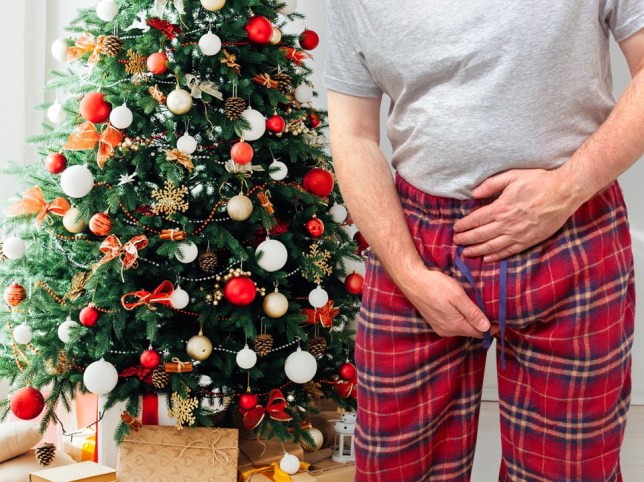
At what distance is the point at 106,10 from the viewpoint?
1788 mm

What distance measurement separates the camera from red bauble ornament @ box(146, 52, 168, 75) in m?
1.72

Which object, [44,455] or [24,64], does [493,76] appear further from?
[24,64]

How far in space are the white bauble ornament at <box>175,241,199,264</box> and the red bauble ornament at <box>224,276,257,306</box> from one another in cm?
12

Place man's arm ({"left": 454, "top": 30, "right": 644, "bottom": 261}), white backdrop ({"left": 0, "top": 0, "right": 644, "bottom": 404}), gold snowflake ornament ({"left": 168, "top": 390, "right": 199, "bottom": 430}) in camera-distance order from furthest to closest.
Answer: white backdrop ({"left": 0, "top": 0, "right": 644, "bottom": 404})
gold snowflake ornament ({"left": 168, "top": 390, "right": 199, "bottom": 430})
man's arm ({"left": 454, "top": 30, "right": 644, "bottom": 261})

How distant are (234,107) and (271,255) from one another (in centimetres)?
39

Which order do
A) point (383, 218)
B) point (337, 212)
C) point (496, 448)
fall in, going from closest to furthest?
point (383, 218) < point (337, 212) < point (496, 448)

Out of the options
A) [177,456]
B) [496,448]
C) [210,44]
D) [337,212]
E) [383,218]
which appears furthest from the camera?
[496,448]

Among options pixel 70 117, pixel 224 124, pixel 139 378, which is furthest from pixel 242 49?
pixel 139 378

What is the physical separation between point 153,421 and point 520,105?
4.58 feet

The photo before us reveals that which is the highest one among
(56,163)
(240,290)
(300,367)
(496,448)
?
(56,163)

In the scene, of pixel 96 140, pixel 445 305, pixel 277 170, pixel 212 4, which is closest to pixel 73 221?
pixel 96 140

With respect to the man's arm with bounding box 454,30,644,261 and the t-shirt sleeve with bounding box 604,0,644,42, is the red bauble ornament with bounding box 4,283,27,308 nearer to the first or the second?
the man's arm with bounding box 454,30,644,261

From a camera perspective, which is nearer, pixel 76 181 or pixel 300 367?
pixel 76 181

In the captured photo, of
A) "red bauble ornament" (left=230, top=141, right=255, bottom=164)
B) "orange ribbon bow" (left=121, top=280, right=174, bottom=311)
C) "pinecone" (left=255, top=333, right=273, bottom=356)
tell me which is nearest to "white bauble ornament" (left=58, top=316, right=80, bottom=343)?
"orange ribbon bow" (left=121, top=280, right=174, bottom=311)
